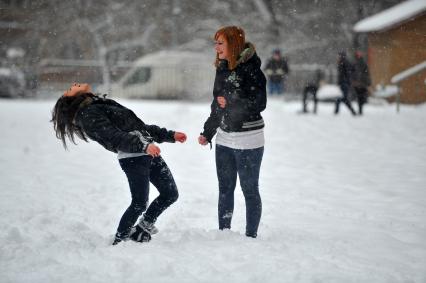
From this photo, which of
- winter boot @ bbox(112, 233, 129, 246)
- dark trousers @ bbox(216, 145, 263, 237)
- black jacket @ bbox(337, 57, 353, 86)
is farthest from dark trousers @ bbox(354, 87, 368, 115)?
winter boot @ bbox(112, 233, 129, 246)

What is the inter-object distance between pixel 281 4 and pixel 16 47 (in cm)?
1679

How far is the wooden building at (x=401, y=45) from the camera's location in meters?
15.6

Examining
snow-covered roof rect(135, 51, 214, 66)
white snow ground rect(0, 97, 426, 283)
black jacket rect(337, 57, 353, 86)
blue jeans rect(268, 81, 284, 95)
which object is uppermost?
snow-covered roof rect(135, 51, 214, 66)

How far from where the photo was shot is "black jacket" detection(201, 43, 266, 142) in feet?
12.6

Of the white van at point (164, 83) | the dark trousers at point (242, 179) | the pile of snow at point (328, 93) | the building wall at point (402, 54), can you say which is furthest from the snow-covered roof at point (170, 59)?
the dark trousers at point (242, 179)

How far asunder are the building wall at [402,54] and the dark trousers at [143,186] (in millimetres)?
13078

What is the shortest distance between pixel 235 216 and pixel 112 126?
6.64ft

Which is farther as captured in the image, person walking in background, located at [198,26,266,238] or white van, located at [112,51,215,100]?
white van, located at [112,51,215,100]

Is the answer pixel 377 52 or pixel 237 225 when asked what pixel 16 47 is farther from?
pixel 237 225

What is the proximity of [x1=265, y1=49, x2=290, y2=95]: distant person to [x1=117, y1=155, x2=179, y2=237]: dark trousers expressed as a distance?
1419 cm

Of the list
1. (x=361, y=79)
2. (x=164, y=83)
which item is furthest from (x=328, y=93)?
(x=164, y=83)

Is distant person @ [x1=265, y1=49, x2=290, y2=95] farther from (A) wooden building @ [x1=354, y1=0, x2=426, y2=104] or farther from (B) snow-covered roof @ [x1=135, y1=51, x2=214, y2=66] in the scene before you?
(B) snow-covered roof @ [x1=135, y1=51, x2=214, y2=66]

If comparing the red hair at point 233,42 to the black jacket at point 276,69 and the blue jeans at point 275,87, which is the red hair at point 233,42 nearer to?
the black jacket at point 276,69

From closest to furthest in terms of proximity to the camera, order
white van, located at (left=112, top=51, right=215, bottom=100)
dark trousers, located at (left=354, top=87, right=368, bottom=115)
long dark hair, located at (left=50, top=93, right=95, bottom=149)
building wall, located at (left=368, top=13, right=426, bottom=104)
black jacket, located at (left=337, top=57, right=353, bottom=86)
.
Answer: long dark hair, located at (left=50, top=93, right=95, bottom=149) → dark trousers, located at (left=354, top=87, right=368, bottom=115) → black jacket, located at (left=337, top=57, right=353, bottom=86) → building wall, located at (left=368, top=13, right=426, bottom=104) → white van, located at (left=112, top=51, right=215, bottom=100)
